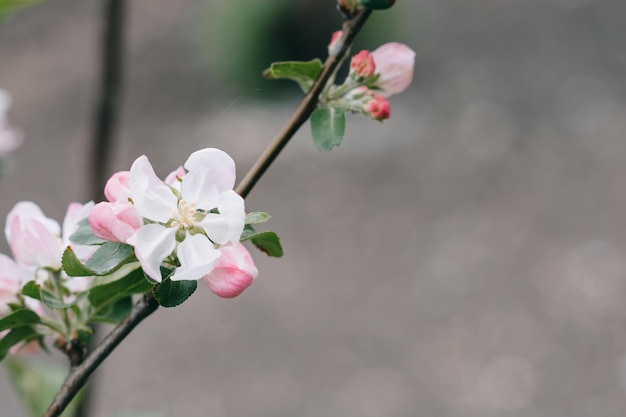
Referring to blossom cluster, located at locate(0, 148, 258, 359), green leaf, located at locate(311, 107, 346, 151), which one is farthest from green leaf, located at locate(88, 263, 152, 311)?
green leaf, located at locate(311, 107, 346, 151)

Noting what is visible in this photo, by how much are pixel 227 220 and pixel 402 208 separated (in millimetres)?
3903

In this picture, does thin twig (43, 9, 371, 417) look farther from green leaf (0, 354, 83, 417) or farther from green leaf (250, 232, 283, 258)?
green leaf (0, 354, 83, 417)

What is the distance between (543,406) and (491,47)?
266cm

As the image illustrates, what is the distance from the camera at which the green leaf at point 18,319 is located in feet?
1.44

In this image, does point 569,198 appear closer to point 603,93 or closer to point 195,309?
point 603,93

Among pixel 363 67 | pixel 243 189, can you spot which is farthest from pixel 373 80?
pixel 243 189

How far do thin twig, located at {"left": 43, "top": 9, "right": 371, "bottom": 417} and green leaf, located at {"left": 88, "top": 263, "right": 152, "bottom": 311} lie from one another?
0.07ft

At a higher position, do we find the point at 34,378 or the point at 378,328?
the point at 34,378

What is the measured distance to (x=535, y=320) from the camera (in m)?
3.52

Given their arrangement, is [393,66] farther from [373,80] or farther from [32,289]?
[32,289]

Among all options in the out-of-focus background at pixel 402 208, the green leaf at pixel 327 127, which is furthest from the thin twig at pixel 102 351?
the out-of-focus background at pixel 402 208

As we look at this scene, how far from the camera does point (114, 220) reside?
37 cm

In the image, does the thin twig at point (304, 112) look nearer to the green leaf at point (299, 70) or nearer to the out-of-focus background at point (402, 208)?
the green leaf at point (299, 70)

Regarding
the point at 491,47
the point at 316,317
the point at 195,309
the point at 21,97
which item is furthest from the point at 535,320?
the point at 21,97
